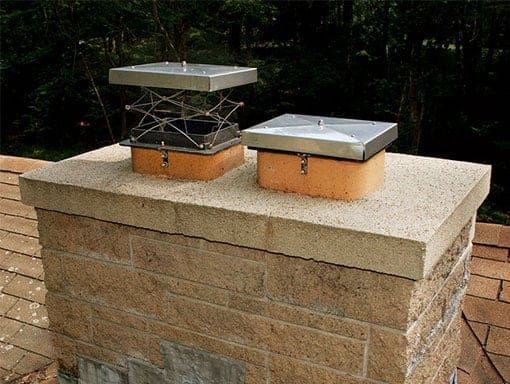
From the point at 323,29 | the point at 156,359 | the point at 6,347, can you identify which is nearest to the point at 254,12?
the point at 323,29

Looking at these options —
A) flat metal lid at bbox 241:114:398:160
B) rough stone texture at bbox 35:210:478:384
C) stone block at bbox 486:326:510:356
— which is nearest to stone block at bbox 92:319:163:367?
rough stone texture at bbox 35:210:478:384

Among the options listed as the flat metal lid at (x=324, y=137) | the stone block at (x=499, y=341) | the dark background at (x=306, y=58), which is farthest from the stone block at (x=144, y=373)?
the dark background at (x=306, y=58)

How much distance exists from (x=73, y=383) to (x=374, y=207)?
4.09ft

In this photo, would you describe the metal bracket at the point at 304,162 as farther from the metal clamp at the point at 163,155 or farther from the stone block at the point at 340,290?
the metal clamp at the point at 163,155

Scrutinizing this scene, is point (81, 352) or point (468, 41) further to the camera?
point (468, 41)

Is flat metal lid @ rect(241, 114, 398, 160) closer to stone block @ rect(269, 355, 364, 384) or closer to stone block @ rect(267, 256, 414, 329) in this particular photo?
stone block @ rect(267, 256, 414, 329)

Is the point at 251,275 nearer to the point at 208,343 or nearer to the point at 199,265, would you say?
the point at 199,265

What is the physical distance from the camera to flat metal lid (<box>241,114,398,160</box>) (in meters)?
1.41

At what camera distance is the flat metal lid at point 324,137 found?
1.41m

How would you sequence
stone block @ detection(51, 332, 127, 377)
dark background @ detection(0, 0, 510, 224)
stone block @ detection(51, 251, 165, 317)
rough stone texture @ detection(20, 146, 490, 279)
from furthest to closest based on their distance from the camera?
dark background @ detection(0, 0, 510, 224) < stone block @ detection(51, 332, 127, 377) < stone block @ detection(51, 251, 165, 317) < rough stone texture @ detection(20, 146, 490, 279)

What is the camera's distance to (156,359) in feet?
5.69

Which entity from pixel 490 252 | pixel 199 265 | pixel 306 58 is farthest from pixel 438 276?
pixel 306 58

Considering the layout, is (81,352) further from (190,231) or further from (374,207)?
(374,207)

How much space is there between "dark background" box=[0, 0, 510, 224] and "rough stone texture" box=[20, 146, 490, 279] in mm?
6762
